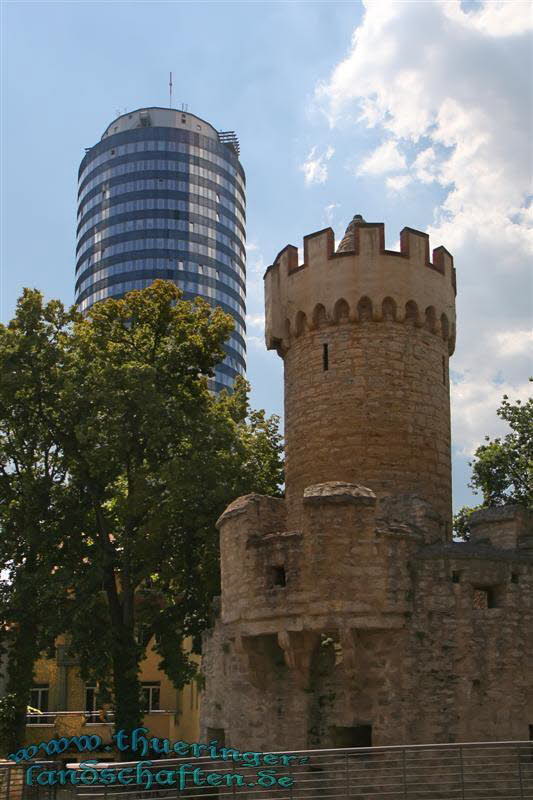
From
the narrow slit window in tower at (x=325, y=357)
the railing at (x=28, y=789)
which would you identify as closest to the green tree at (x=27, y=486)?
the railing at (x=28, y=789)

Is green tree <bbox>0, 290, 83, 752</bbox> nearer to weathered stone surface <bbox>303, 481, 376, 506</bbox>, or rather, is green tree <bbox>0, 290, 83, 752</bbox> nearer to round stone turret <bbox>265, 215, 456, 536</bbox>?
round stone turret <bbox>265, 215, 456, 536</bbox>

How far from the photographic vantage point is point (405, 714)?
17.3 metres

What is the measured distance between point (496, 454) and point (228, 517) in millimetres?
15370

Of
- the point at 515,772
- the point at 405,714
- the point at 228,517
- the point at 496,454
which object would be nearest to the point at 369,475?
the point at 228,517

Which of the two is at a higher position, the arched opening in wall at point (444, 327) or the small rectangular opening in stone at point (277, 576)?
the arched opening in wall at point (444, 327)

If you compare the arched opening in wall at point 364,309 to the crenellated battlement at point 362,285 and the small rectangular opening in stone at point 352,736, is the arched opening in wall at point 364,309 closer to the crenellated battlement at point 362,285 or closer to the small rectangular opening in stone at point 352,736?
the crenellated battlement at point 362,285

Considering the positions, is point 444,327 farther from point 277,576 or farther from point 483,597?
point 277,576

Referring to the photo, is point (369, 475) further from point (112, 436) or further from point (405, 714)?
point (112, 436)

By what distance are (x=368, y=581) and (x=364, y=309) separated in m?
6.85

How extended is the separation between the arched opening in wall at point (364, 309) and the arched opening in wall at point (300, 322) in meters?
1.36

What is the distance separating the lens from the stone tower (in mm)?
17406

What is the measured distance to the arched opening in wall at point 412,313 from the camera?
73.0 feet

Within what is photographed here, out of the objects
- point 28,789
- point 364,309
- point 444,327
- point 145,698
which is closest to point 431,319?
point 444,327

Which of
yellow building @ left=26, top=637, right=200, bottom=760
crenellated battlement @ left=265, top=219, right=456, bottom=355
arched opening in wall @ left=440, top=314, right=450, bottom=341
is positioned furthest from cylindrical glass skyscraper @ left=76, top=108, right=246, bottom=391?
arched opening in wall @ left=440, top=314, right=450, bottom=341
